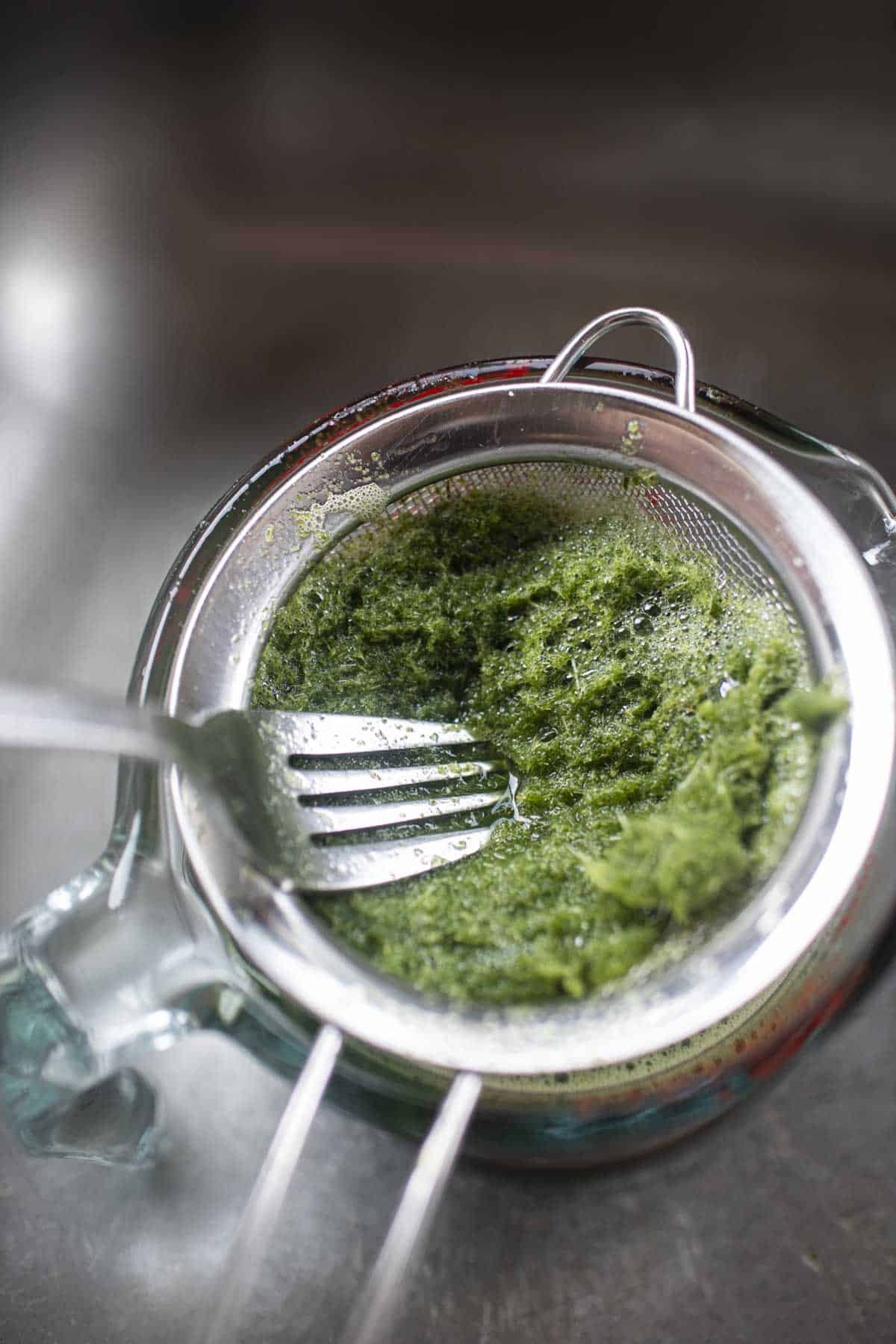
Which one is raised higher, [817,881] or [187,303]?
[187,303]

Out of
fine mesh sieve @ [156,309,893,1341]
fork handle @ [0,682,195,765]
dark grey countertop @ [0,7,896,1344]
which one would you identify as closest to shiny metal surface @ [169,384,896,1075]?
fine mesh sieve @ [156,309,893,1341]

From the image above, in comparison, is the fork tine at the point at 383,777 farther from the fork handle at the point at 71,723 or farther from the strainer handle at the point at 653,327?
the strainer handle at the point at 653,327

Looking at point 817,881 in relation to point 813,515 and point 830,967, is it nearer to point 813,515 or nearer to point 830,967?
point 830,967

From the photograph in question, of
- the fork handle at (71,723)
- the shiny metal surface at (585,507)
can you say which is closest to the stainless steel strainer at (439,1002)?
the shiny metal surface at (585,507)

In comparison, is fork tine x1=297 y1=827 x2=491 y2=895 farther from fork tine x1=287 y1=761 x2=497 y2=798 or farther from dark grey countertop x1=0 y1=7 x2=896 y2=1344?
dark grey countertop x1=0 y1=7 x2=896 y2=1344

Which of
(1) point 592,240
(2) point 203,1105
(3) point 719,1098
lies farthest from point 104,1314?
(1) point 592,240

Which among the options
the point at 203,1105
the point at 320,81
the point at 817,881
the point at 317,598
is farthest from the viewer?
the point at 320,81
